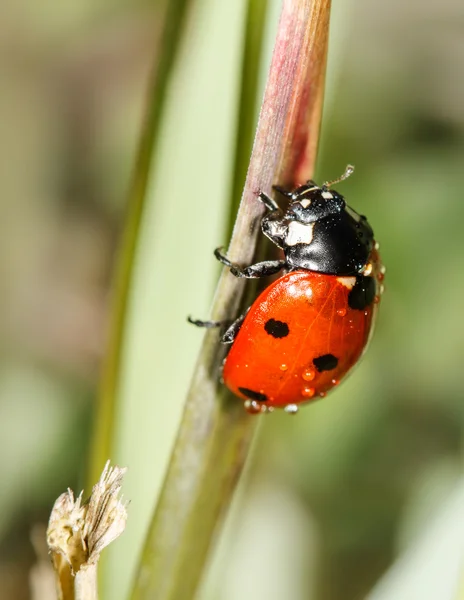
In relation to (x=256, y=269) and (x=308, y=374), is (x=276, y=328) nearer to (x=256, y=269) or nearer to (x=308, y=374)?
(x=308, y=374)

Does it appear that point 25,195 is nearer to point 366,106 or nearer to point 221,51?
point 366,106

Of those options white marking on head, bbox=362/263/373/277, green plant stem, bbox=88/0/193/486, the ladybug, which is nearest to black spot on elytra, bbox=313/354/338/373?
the ladybug

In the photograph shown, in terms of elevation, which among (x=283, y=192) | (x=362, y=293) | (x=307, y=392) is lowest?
(x=307, y=392)

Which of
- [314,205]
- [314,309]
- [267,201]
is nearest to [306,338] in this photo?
[314,309]

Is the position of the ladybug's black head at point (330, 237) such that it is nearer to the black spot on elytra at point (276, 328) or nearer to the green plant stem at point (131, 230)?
the black spot on elytra at point (276, 328)

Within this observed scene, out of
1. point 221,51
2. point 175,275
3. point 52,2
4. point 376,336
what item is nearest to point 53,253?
point 52,2
